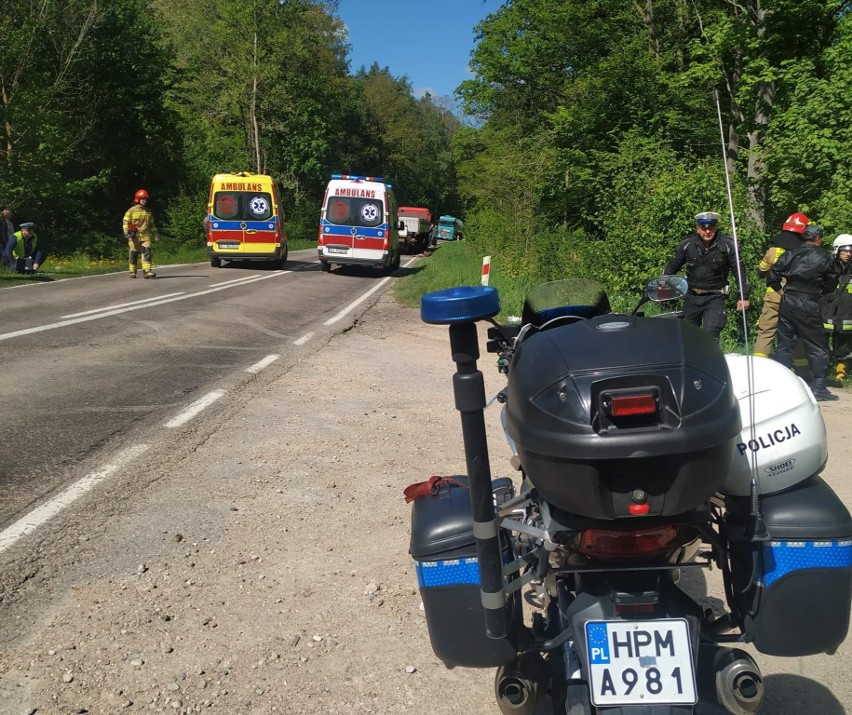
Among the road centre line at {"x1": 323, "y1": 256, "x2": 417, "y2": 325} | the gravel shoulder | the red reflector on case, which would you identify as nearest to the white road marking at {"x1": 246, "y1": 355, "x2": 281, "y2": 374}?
the gravel shoulder

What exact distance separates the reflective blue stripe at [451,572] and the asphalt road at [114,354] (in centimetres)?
287

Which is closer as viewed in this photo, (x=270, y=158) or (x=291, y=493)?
(x=291, y=493)

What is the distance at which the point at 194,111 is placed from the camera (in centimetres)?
5147

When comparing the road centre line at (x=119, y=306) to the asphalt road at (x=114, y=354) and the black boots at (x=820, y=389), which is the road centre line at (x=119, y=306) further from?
the black boots at (x=820, y=389)

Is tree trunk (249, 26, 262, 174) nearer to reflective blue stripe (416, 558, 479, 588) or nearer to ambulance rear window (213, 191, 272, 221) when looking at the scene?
ambulance rear window (213, 191, 272, 221)

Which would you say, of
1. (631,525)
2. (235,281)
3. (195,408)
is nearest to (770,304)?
(195,408)

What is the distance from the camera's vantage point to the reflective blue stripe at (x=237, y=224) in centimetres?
2466

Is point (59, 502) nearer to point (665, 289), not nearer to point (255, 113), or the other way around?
point (665, 289)

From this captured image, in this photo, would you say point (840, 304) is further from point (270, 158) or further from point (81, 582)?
point (270, 158)

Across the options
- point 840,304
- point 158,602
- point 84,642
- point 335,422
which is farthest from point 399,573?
point 840,304

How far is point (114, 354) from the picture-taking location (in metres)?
9.07


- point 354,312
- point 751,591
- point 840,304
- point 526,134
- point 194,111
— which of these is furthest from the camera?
point 194,111

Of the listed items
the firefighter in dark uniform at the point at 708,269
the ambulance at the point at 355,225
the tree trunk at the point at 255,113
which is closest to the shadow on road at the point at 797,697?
the firefighter in dark uniform at the point at 708,269

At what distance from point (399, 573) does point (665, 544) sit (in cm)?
198
